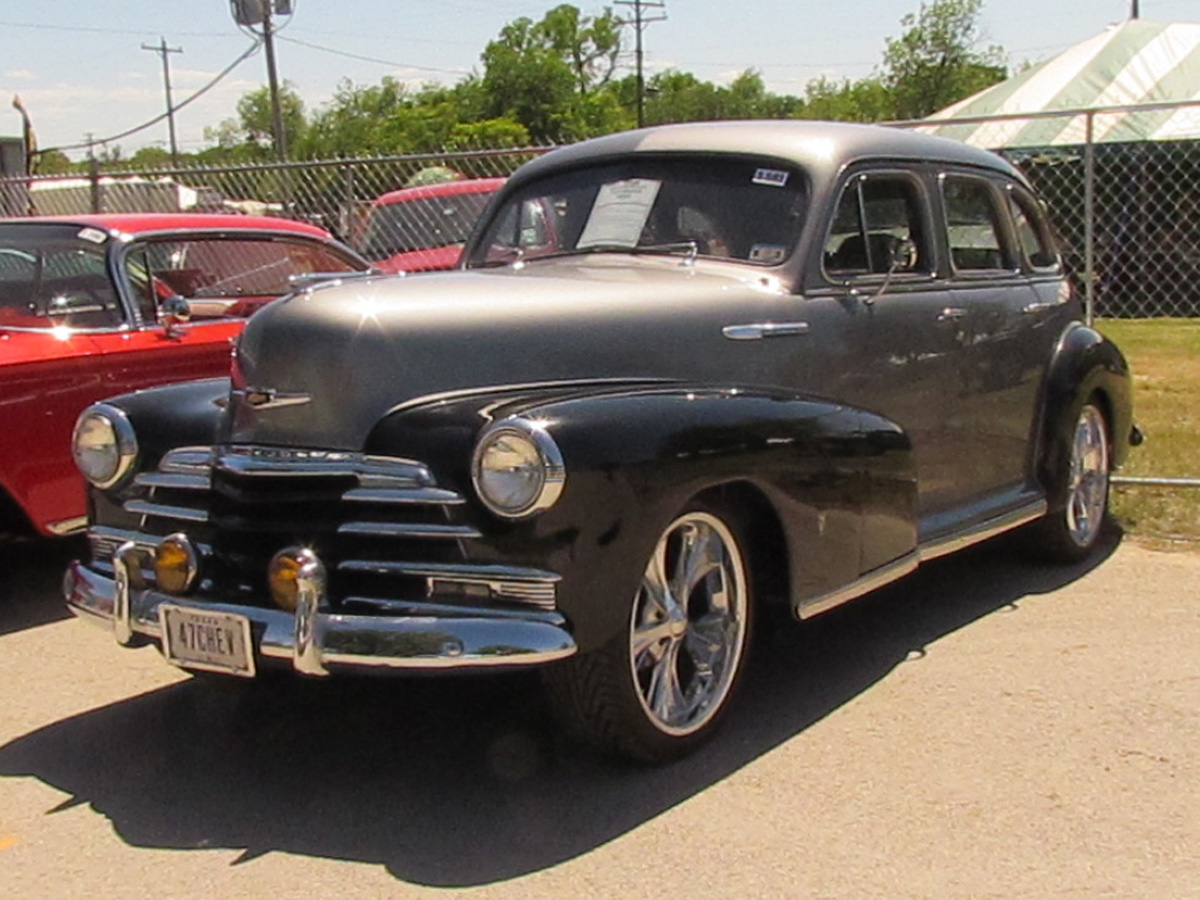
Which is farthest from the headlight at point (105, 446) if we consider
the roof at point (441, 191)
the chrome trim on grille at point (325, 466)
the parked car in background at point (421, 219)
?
the roof at point (441, 191)

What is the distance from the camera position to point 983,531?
207 inches

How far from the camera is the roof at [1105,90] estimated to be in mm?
16500

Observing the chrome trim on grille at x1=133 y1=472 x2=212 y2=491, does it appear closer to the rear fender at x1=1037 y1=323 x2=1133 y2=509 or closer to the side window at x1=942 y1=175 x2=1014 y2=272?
the side window at x1=942 y1=175 x2=1014 y2=272

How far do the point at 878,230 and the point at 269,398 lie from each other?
7.39 ft

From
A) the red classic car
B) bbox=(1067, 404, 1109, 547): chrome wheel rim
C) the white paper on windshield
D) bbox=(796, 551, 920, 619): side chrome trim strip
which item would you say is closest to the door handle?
the white paper on windshield

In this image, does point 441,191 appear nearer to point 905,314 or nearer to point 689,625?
point 905,314

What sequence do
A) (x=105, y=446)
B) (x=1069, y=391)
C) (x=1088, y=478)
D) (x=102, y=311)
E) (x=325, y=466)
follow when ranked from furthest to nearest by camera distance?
(x=1088, y=478) → (x=102, y=311) → (x=1069, y=391) → (x=105, y=446) → (x=325, y=466)

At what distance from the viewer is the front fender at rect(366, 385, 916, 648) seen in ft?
11.2

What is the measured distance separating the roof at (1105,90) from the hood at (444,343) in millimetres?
13254

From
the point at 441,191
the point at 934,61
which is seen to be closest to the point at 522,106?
the point at 934,61

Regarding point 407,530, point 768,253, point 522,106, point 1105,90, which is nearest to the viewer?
point 407,530

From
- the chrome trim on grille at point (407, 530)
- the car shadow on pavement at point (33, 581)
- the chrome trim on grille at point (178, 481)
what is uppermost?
the chrome trim on grille at point (178, 481)

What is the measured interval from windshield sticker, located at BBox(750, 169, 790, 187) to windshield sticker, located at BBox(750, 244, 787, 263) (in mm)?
250

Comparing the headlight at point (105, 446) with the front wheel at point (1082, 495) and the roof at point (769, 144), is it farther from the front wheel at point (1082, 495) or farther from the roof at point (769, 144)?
the front wheel at point (1082, 495)
